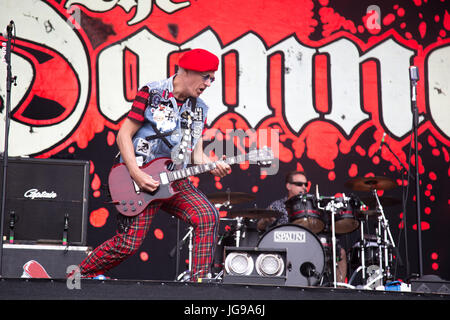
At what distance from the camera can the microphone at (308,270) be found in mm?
6461

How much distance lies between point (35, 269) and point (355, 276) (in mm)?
3776

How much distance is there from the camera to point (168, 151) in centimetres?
436

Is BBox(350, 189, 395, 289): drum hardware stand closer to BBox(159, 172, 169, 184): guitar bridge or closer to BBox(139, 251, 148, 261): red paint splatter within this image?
BBox(139, 251, 148, 261): red paint splatter

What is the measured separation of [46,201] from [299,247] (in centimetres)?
254

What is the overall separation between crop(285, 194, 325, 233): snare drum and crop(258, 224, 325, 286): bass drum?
0.29 meters

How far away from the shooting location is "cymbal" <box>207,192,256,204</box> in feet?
22.6

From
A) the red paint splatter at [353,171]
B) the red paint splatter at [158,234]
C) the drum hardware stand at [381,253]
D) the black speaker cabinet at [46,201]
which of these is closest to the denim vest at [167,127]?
the black speaker cabinet at [46,201]

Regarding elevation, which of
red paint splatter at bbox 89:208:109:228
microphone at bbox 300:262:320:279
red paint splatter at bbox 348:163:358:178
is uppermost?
red paint splatter at bbox 348:163:358:178

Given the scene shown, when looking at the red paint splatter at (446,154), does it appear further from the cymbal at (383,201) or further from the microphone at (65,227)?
the microphone at (65,227)

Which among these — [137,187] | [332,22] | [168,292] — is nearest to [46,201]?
[137,187]

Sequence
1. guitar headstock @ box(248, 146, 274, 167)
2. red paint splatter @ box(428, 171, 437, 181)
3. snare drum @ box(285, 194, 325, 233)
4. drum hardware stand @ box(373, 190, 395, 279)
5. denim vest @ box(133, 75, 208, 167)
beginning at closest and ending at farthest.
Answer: denim vest @ box(133, 75, 208, 167) → guitar headstock @ box(248, 146, 274, 167) → snare drum @ box(285, 194, 325, 233) → drum hardware stand @ box(373, 190, 395, 279) → red paint splatter @ box(428, 171, 437, 181)

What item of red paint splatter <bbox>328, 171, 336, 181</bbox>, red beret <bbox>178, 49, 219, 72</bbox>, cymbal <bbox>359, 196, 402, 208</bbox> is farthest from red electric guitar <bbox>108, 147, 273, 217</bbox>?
red paint splatter <bbox>328, 171, 336, 181</bbox>
